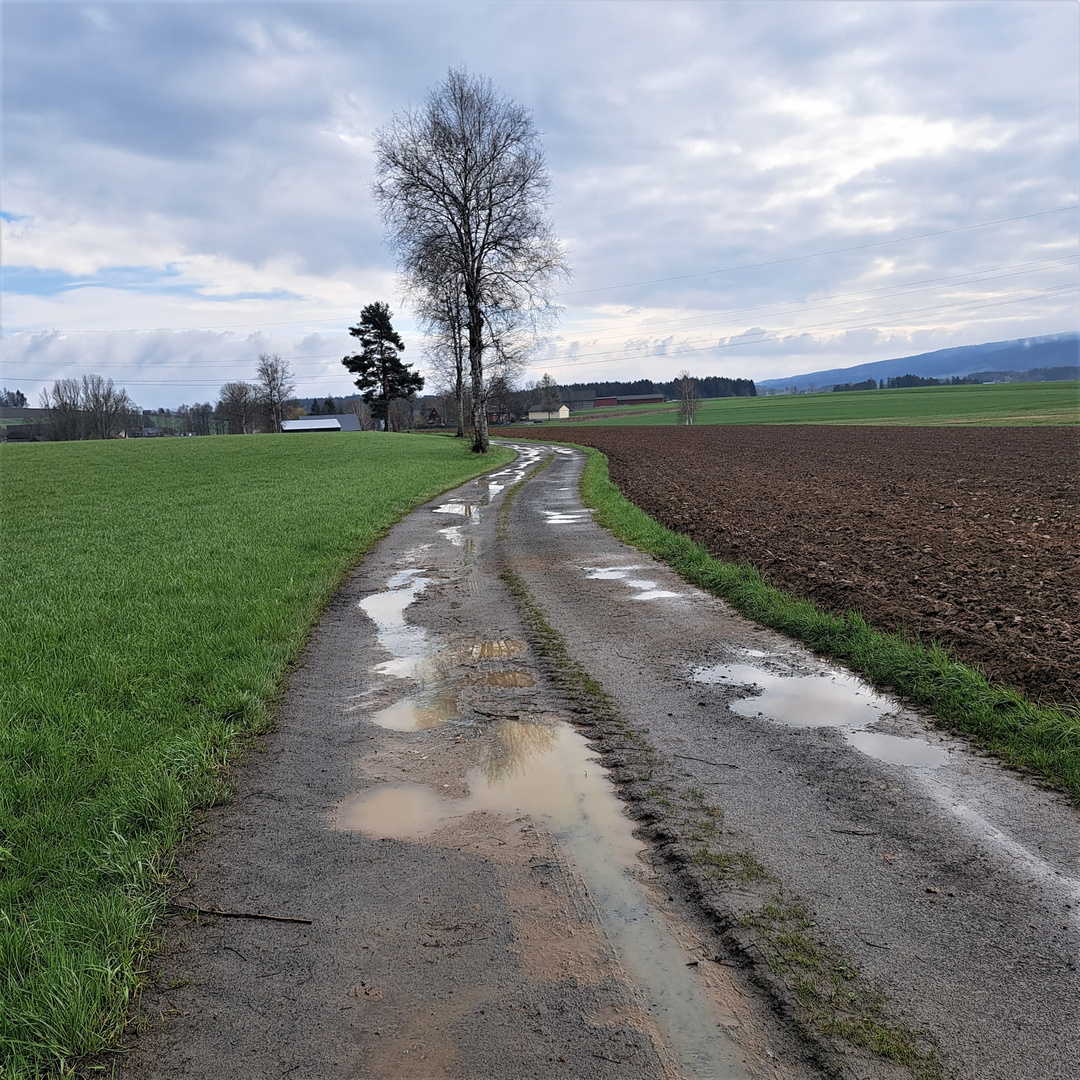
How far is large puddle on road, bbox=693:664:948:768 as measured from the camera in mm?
4523

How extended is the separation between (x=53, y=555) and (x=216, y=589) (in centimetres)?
447

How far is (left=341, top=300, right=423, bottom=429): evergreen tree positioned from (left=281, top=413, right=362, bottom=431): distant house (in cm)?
4154

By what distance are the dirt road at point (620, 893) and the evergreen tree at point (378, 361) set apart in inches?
2855

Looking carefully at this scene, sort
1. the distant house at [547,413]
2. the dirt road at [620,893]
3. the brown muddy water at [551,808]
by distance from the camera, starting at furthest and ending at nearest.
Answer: the distant house at [547,413] → the brown muddy water at [551,808] → the dirt road at [620,893]

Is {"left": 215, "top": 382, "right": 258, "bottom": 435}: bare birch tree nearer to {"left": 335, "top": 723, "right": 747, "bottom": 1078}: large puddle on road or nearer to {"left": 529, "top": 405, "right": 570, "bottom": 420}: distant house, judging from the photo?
{"left": 529, "top": 405, "right": 570, "bottom": 420}: distant house

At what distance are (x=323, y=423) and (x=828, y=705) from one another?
123507mm

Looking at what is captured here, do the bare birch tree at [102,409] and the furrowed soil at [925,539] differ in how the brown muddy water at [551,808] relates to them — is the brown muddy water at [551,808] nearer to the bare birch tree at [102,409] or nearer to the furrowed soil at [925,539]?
the furrowed soil at [925,539]

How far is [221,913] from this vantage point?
305 centimetres

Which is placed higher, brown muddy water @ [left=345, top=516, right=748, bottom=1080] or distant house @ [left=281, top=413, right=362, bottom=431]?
distant house @ [left=281, top=413, right=362, bottom=431]

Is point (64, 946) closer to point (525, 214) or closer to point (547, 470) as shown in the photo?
point (547, 470)

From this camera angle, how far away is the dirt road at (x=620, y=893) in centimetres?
238

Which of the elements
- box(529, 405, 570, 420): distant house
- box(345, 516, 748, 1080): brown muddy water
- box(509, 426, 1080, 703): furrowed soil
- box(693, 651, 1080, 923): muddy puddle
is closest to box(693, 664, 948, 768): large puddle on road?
box(693, 651, 1080, 923): muddy puddle

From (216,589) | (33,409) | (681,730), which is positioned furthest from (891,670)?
(33,409)

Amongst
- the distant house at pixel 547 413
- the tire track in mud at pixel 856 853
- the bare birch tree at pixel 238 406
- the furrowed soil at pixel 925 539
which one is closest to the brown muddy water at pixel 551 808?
the tire track in mud at pixel 856 853
